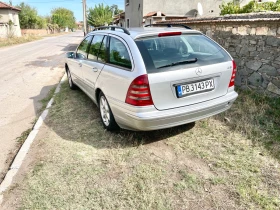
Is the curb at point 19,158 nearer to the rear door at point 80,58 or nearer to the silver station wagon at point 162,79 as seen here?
the rear door at point 80,58

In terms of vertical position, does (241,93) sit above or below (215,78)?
below

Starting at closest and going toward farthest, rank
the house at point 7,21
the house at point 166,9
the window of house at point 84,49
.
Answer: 1. the window of house at point 84,49
2. the house at point 166,9
3. the house at point 7,21

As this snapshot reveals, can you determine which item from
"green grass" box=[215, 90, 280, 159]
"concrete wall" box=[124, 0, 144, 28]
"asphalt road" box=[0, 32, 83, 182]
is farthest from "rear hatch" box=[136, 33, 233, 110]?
"concrete wall" box=[124, 0, 144, 28]

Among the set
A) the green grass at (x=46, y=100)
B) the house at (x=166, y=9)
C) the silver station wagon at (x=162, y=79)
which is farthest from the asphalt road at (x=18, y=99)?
the house at (x=166, y=9)

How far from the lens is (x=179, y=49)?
307 cm

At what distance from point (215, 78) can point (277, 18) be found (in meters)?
2.35

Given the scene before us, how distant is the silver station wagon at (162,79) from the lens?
268cm

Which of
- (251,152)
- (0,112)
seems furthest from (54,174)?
(0,112)

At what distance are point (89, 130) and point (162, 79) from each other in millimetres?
1744

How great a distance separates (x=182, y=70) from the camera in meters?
2.75

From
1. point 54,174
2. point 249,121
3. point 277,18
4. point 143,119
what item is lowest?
point 54,174

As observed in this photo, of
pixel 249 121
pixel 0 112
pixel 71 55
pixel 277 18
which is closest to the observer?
pixel 249 121

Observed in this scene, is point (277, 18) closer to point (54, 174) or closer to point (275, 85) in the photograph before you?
point (275, 85)

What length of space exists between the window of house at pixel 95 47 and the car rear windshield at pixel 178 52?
123cm
